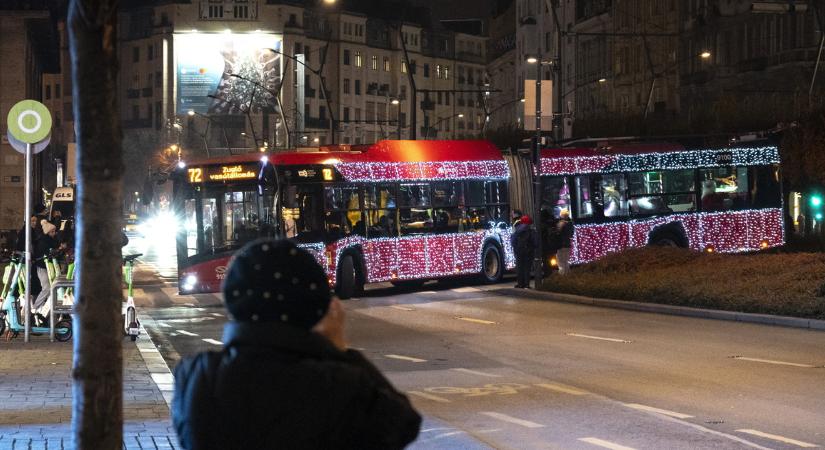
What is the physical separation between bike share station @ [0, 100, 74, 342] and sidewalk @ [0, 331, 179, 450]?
0.53 m

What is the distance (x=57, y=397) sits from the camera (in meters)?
12.1

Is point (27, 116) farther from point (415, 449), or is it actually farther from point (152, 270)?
point (152, 270)

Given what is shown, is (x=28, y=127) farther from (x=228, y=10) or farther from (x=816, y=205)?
(x=228, y=10)

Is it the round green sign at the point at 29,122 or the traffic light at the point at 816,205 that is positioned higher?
the round green sign at the point at 29,122

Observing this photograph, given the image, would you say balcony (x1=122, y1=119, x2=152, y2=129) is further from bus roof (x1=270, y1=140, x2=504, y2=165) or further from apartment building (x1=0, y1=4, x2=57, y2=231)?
bus roof (x1=270, y1=140, x2=504, y2=165)

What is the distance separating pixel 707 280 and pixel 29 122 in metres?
12.7

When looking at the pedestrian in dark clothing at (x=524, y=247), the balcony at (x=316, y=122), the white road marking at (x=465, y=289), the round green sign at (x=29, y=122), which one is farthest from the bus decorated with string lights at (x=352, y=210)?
the balcony at (x=316, y=122)

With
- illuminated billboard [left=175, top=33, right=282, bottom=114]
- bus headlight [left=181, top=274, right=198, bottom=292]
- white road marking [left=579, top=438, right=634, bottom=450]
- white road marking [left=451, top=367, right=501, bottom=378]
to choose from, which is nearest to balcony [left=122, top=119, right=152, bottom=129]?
illuminated billboard [left=175, top=33, right=282, bottom=114]

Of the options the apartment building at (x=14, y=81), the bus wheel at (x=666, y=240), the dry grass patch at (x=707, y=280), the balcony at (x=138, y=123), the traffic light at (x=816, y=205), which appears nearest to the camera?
the dry grass patch at (x=707, y=280)

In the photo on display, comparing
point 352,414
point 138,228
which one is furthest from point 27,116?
point 138,228

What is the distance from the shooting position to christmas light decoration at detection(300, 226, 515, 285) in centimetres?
2822

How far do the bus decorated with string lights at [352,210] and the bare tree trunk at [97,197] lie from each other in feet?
67.7

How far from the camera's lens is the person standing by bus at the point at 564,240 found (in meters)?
30.7

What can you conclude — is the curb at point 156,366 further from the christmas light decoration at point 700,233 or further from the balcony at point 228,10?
the balcony at point 228,10
